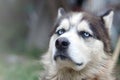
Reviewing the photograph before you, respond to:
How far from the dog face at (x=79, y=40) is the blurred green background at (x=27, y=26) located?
4.63m

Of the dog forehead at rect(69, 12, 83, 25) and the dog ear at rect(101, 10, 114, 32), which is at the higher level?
the dog forehead at rect(69, 12, 83, 25)

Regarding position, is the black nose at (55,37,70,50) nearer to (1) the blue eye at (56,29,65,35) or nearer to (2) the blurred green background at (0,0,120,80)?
(1) the blue eye at (56,29,65,35)

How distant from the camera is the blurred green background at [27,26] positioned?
10.8 m

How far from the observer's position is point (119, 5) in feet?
33.0

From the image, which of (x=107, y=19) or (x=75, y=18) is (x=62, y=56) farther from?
(x=107, y=19)

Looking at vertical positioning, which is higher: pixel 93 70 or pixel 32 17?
pixel 32 17

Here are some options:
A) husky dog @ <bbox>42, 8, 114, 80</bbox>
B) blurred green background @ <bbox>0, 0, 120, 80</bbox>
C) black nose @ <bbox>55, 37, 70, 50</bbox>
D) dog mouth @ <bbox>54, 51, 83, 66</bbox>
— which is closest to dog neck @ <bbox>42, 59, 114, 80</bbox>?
husky dog @ <bbox>42, 8, 114, 80</bbox>

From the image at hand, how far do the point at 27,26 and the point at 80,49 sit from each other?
8.03m

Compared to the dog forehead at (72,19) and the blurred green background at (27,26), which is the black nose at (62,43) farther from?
the blurred green background at (27,26)

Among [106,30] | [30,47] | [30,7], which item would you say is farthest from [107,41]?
[30,7]

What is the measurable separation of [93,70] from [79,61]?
306 mm

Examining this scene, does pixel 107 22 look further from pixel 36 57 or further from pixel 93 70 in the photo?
pixel 36 57

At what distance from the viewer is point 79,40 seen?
5.07 meters

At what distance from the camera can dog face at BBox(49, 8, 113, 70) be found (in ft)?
Result: 16.2
